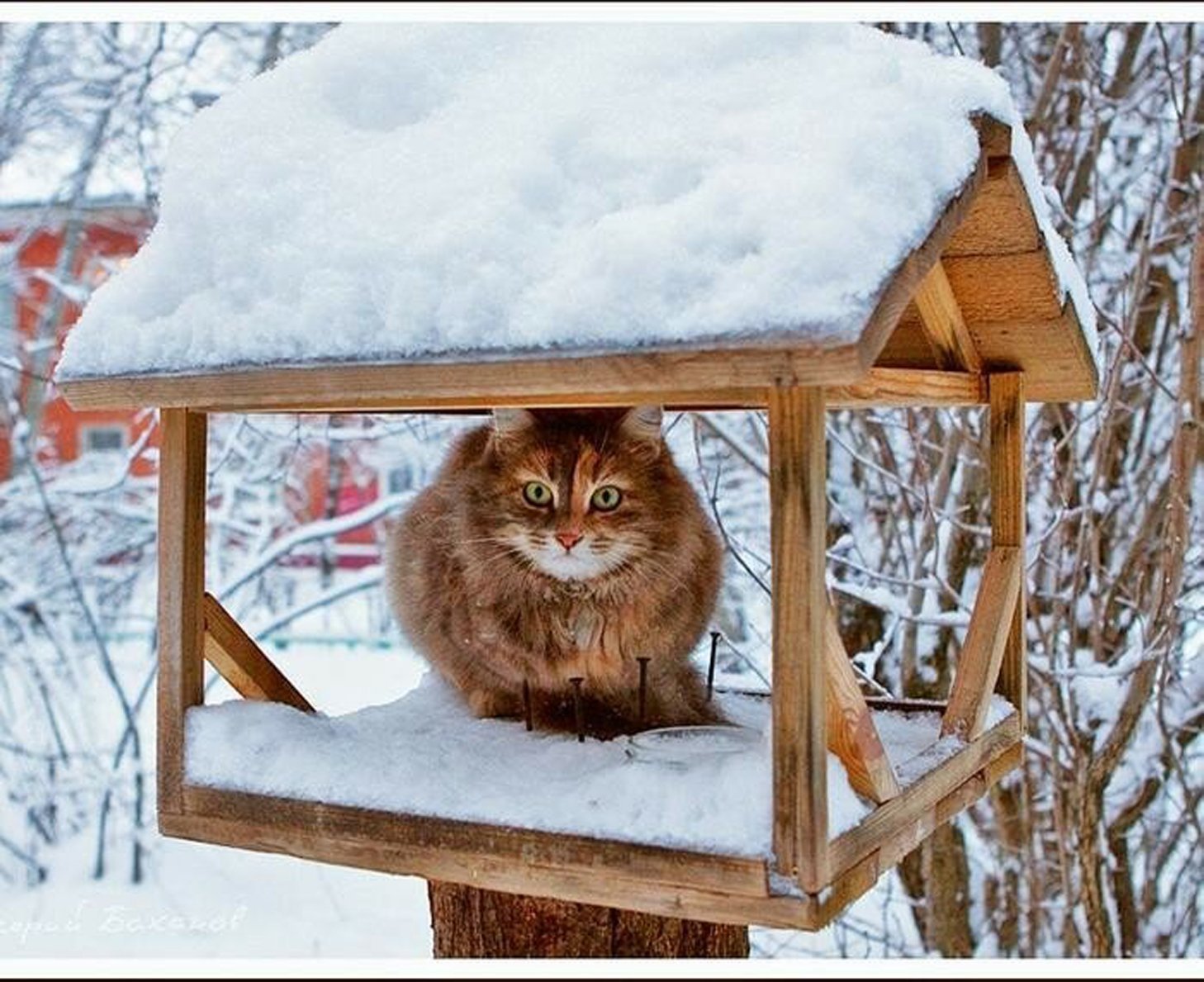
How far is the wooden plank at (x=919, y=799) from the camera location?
1.52 m

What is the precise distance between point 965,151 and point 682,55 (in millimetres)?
379

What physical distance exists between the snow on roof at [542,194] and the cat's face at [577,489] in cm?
41

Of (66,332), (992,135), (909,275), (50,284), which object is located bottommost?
(909,275)

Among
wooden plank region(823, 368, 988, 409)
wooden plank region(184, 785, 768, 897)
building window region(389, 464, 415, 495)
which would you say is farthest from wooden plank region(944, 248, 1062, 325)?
building window region(389, 464, 415, 495)

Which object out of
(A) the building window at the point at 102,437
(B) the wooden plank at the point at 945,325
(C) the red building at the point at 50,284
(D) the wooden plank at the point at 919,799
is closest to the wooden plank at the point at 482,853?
(D) the wooden plank at the point at 919,799

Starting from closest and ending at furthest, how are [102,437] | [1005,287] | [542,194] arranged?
[542,194], [1005,287], [102,437]

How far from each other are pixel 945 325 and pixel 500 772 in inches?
38.8

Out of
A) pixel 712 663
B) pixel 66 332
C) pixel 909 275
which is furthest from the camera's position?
pixel 66 332

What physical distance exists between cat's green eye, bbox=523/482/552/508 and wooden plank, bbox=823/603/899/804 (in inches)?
18.4

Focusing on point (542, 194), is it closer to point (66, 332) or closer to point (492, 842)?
point (492, 842)

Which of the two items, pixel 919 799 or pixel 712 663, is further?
pixel 712 663

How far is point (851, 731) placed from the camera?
61.7 inches

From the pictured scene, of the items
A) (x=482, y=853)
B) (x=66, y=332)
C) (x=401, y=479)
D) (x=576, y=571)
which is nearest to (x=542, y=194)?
(x=576, y=571)

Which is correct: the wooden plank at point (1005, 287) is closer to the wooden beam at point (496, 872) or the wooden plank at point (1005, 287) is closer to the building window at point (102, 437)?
the wooden beam at point (496, 872)
